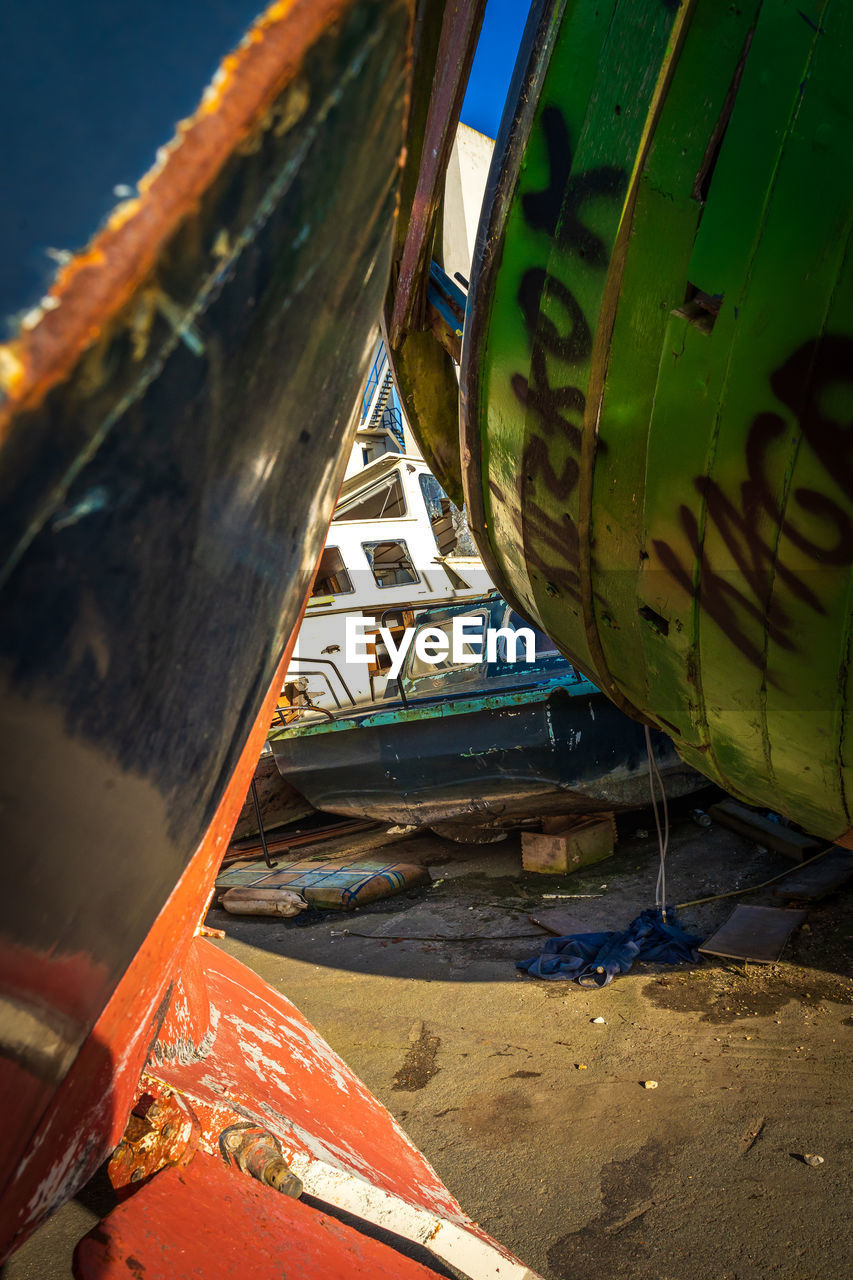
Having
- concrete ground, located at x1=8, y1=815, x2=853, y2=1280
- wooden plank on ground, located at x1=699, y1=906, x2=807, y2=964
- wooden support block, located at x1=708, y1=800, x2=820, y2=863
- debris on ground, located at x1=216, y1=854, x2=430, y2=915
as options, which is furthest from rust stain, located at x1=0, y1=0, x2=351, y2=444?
wooden support block, located at x1=708, y1=800, x2=820, y2=863

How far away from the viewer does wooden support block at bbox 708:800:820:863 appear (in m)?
5.05

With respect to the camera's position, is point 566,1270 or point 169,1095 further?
point 566,1270

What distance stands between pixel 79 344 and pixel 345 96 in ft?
1.14

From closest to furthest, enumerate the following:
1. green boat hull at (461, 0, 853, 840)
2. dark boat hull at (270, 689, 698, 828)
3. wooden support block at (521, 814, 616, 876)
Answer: green boat hull at (461, 0, 853, 840)
wooden support block at (521, 814, 616, 876)
dark boat hull at (270, 689, 698, 828)

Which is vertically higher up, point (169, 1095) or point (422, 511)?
point (422, 511)

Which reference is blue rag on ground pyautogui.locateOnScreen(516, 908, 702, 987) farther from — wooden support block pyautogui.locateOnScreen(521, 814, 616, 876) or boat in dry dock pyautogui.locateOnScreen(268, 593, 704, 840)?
boat in dry dock pyautogui.locateOnScreen(268, 593, 704, 840)

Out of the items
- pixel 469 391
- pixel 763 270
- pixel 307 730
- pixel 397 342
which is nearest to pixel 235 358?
pixel 763 270

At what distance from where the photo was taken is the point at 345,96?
2.15 ft

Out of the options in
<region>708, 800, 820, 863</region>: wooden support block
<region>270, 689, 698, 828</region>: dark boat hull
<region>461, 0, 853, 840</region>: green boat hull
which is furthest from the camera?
<region>270, 689, 698, 828</region>: dark boat hull

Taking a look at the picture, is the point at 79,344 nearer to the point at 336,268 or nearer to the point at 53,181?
the point at 53,181

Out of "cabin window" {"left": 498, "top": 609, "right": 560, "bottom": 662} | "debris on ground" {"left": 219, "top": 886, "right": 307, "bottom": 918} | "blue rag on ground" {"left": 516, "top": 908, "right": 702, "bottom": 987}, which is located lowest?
"blue rag on ground" {"left": 516, "top": 908, "right": 702, "bottom": 987}

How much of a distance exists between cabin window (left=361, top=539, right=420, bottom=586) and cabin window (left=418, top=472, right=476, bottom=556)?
1.74 ft

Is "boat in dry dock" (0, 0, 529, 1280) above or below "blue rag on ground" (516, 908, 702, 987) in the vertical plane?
above

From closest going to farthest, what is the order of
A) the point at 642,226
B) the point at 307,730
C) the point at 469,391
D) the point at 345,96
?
the point at 345,96, the point at 642,226, the point at 469,391, the point at 307,730
